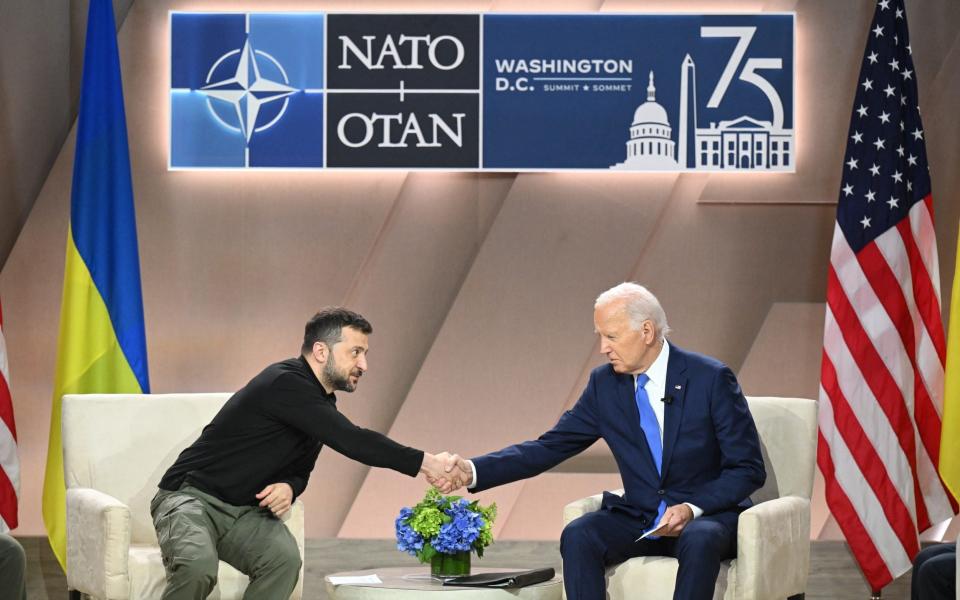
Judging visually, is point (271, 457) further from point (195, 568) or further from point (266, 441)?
point (195, 568)

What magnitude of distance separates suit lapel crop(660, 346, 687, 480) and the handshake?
26.4 inches

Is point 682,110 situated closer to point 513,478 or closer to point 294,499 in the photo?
point 513,478

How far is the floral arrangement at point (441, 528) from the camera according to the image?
3535 mm

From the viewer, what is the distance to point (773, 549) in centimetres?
368

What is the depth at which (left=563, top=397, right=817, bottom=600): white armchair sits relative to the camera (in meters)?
3.59

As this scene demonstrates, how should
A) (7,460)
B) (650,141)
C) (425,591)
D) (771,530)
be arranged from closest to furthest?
1. (425,591)
2. (771,530)
3. (7,460)
4. (650,141)

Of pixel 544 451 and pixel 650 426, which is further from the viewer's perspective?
pixel 544 451

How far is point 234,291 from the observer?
17.8 ft

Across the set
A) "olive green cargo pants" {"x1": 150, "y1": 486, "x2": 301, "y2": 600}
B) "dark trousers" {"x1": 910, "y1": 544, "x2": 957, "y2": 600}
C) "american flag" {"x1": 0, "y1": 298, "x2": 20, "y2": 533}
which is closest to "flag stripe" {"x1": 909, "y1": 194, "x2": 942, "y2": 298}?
"dark trousers" {"x1": 910, "y1": 544, "x2": 957, "y2": 600}

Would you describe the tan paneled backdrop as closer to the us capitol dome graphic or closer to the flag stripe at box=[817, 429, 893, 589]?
the us capitol dome graphic

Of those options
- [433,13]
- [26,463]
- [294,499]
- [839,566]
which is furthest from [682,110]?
[26,463]

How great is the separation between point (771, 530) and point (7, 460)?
298 cm

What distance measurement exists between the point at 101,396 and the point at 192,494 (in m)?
0.69

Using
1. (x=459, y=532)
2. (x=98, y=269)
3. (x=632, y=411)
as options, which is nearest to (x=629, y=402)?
(x=632, y=411)
